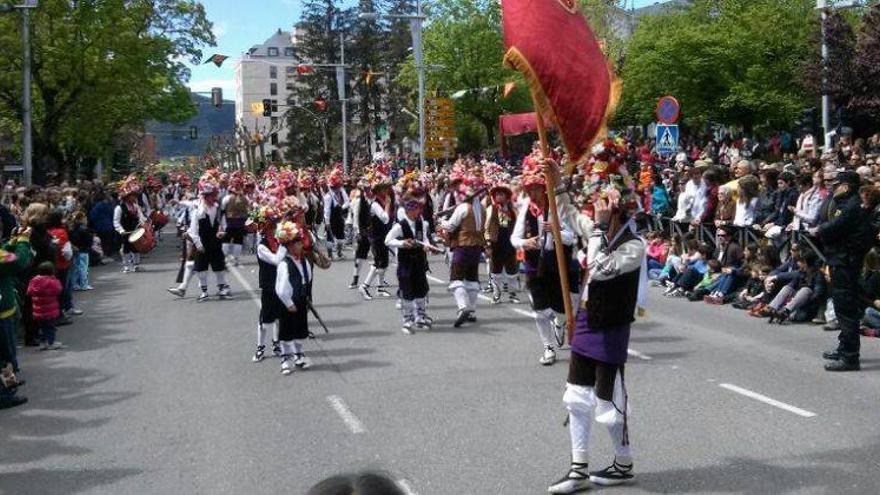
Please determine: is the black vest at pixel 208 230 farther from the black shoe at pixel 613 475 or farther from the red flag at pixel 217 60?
the red flag at pixel 217 60

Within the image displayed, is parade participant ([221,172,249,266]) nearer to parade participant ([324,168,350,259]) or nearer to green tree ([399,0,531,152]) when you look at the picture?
parade participant ([324,168,350,259])

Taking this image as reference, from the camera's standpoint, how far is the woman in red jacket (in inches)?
465

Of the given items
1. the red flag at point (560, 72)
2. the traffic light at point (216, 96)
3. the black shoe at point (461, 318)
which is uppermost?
the traffic light at point (216, 96)

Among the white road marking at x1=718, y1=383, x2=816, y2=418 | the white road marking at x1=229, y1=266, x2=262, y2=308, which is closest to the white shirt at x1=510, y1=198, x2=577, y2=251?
the white road marking at x1=718, y1=383, x2=816, y2=418

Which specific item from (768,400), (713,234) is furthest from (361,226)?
(768,400)

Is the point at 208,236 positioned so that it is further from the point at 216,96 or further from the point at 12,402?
the point at 216,96

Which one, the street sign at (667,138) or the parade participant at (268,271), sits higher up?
the street sign at (667,138)

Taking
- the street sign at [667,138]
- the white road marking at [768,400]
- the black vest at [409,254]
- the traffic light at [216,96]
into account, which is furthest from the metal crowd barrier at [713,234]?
the traffic light at [216,96]

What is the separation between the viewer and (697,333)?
39.1ft

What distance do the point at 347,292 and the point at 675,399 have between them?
29.7ft

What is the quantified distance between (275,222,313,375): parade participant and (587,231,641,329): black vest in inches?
176

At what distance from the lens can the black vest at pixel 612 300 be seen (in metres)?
6.19

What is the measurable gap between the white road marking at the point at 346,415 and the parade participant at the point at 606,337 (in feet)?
7.14

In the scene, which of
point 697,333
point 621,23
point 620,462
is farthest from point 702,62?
point 620,462
